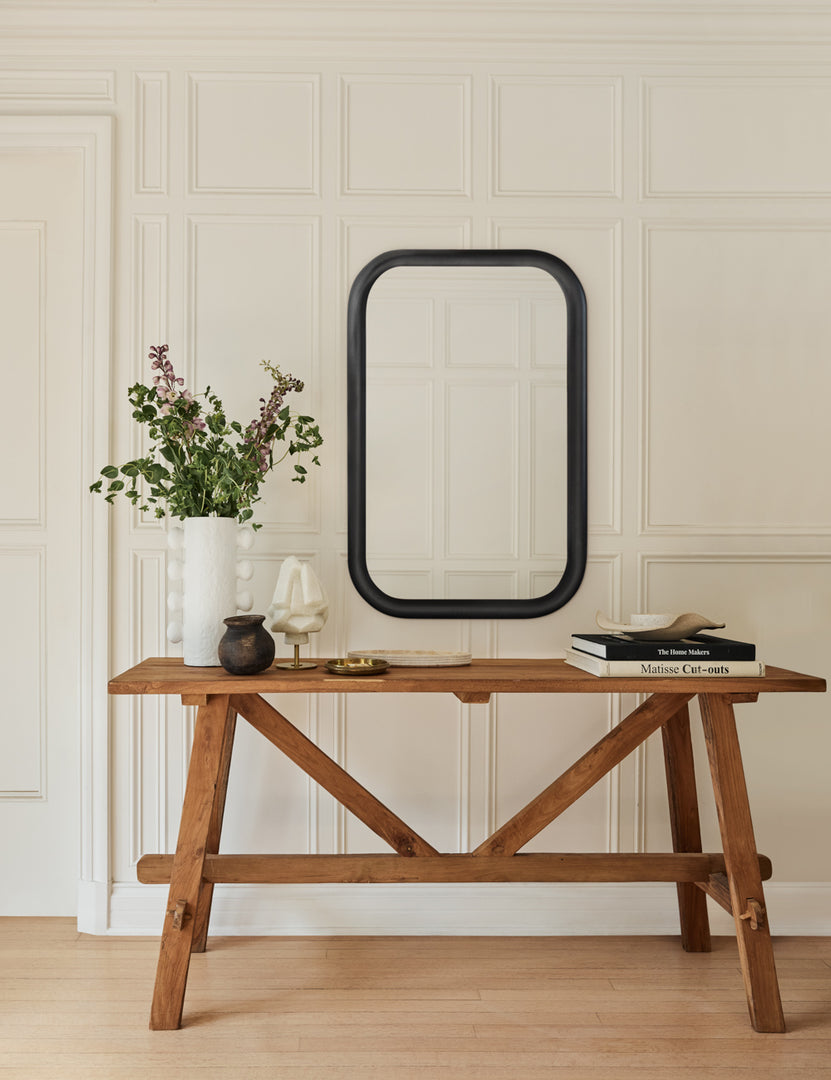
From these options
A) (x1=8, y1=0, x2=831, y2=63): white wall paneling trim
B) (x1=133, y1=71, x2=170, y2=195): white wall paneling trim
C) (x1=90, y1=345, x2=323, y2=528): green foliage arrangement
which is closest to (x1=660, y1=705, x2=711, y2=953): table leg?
(x1=90, y1=345, x2=323, y2=528): green foliage arrangement

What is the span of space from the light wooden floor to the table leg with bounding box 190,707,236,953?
6cm

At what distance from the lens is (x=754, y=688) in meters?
1.90

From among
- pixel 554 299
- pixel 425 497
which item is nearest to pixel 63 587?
pixel 425 497

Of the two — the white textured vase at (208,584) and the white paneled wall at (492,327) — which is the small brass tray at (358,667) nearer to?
the white textured vase at (208,584)

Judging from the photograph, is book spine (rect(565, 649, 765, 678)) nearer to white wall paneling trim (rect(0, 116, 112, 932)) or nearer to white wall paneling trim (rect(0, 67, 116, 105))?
white wall paneling trim (rect(0, 116, 112, 932))

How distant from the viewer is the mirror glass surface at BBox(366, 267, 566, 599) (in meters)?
2.38

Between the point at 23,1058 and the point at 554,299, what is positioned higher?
the point at 554,299

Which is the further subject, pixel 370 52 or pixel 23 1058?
pixel 370 52

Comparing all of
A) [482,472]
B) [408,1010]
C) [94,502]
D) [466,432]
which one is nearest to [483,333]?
[466,432]

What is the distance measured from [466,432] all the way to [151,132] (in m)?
1.19

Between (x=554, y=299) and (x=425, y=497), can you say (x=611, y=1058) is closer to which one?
(x=425, y=497)

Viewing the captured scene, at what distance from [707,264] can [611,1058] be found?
1.96 metres

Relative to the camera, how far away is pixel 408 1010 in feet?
6.37

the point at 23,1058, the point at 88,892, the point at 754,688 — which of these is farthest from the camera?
the point at 88,892
